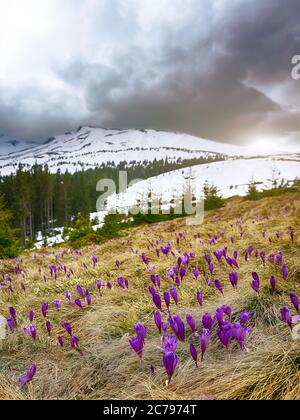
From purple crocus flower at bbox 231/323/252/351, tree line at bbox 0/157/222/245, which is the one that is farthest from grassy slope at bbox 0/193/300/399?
tree line at bbox 0/157/222/245

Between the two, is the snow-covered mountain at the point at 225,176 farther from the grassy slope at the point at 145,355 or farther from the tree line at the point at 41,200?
the grassy slope at the point at 145,355

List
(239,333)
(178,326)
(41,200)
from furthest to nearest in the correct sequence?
(41,200) < (178,326) < (239,333)

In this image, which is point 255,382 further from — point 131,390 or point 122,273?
point 122,273

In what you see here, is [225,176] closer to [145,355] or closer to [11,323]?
[11,323]

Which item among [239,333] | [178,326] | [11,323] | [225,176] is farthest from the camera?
[225,176]

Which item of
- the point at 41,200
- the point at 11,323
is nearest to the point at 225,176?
the point at 41,200

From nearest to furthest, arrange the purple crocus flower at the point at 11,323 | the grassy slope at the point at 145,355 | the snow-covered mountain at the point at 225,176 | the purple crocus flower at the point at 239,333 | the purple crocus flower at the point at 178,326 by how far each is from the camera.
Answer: the grassy slope at the point at 145,355 < the purple crocus flower at the point at 239,333 < the purple crocus flower at the point at 178,326 < the purple crocus flower at the point at 11,323 < the snow-covered mountain at the point at 225,176

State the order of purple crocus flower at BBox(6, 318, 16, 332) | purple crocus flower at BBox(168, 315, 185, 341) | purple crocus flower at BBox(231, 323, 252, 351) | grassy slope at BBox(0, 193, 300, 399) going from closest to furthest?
1. grassy slope at BBox(0, 193, 300, 399)
2. purple crocus flower at BBox(231, 323, 252, 351)
3. purple crocus flower at BBox(168, 315, 185, 341)
4. purple crocus flower at BBox(6, 318, 16, 332)

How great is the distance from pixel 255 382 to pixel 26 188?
2282 inches

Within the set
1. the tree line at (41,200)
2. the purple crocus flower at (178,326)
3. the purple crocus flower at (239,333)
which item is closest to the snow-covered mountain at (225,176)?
the tree line at (41,200)

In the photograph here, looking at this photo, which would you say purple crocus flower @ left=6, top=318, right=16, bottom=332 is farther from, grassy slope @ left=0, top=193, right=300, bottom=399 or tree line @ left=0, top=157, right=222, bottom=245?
tree line @ left=0, top=157, right=222, bottom=245

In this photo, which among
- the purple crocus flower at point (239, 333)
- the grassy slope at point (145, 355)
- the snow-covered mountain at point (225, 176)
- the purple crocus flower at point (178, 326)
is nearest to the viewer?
the grassy slope at point (145, 355)

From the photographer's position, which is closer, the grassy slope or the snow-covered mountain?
the grassy slope

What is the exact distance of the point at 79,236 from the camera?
14.8 meters
